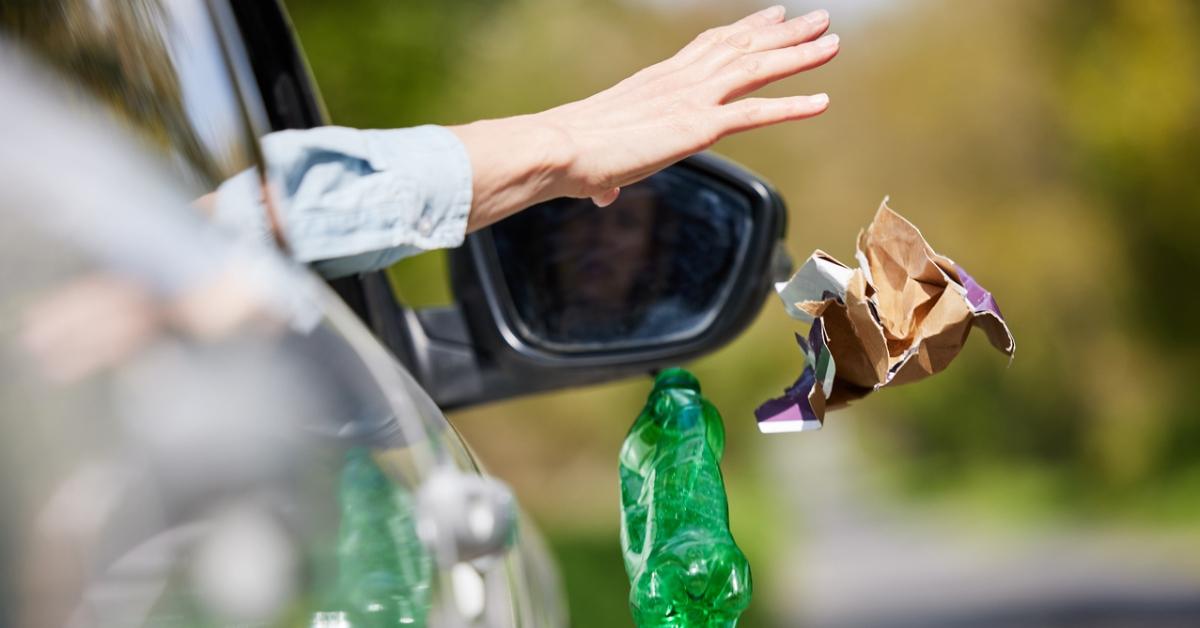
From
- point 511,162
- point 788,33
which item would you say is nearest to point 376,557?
point 511,162

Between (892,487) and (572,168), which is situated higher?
(572,168)

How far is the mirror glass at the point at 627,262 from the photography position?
6.56 feet

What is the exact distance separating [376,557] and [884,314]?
508 mm

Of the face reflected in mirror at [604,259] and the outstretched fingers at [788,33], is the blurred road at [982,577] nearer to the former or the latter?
the face reflected in mirror at [604,259]

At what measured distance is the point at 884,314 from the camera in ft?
4.02

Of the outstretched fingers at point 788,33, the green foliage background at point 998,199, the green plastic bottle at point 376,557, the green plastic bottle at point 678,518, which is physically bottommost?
the green foliage background at point 998,199

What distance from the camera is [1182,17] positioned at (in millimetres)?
18156

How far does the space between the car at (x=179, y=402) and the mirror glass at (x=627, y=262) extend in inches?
31.6

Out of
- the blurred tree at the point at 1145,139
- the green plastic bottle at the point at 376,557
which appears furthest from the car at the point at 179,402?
the blurred tree at the point at 1145,139

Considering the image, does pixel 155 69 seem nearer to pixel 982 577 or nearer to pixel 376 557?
pixel 376 557

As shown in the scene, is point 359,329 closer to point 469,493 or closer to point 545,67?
point 469,493

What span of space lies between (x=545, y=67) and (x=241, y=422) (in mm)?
15233

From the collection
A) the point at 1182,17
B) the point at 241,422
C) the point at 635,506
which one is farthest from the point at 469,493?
the point at 1182,17

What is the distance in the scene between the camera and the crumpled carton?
1.21 m
